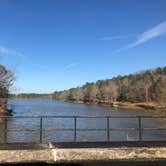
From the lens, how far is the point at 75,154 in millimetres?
11781

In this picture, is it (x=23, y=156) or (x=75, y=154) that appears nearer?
(x=23, y=156)

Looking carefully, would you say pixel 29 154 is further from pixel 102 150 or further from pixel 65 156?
pixel 102 150

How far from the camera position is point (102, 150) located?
39.6 ft

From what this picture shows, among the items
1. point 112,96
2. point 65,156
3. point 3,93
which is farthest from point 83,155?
point 112,96

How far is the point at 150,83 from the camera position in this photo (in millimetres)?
147000

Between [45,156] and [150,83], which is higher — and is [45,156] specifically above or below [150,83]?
below

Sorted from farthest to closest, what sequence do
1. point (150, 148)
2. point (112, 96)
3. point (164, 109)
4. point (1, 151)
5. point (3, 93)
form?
1. point (112, 96)
2. point (164, 109)
3. point (3, 93)
4. point (150, 148)
5. point (1, 151)

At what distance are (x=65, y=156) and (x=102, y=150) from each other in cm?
130

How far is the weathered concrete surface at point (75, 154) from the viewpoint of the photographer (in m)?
11.5

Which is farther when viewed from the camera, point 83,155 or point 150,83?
point 150,83

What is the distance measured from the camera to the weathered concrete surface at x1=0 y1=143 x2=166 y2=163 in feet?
37.8

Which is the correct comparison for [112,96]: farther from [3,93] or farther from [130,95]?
[3,93]

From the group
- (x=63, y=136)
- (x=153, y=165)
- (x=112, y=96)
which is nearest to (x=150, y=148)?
(x=153, y=165)

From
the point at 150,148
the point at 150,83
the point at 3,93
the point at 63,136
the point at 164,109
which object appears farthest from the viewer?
the point at 150,83
